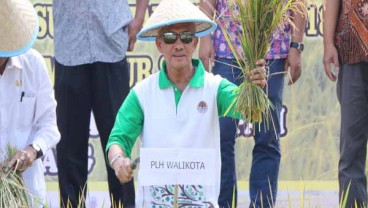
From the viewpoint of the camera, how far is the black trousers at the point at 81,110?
20.4ft

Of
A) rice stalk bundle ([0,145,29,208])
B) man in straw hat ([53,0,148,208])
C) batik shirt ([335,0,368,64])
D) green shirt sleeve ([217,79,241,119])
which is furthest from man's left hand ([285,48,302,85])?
rice stalk bundle ([0,145,29,208])

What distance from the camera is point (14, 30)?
5043 mm

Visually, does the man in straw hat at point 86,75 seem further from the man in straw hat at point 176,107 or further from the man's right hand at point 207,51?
the man in straw hat at point 176,107

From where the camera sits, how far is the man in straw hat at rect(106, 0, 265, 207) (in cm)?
502

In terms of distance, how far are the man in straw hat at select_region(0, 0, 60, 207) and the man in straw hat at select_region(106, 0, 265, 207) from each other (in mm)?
341

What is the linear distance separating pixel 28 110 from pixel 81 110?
1072 mm

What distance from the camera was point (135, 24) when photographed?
248 inches

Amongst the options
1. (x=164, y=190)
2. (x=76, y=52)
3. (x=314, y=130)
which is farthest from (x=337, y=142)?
(x=164, y=190)

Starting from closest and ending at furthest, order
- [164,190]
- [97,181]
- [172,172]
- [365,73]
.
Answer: [172,172] < [164,190] < [365,73] < [97,181]

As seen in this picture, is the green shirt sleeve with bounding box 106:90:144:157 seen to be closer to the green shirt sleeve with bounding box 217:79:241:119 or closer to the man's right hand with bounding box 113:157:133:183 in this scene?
the man's right hand with bounding box 113:157:133:183

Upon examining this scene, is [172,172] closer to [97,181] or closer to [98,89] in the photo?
[98,89]

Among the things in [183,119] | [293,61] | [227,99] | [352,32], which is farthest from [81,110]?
[352,32]

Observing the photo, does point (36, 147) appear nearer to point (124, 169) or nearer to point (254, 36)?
point (124, 169)

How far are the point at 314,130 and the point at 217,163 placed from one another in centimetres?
233
